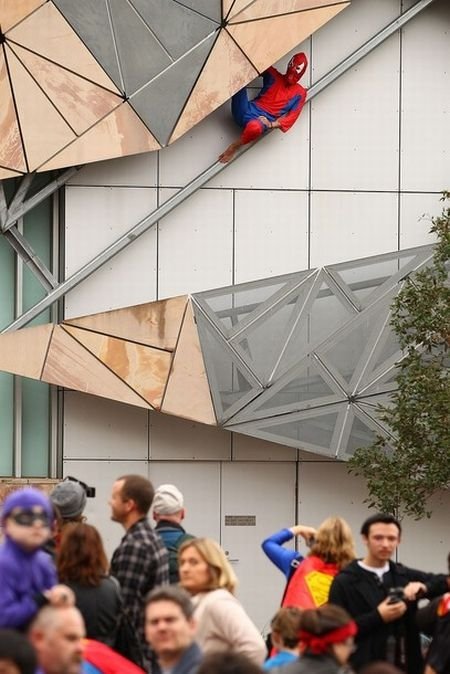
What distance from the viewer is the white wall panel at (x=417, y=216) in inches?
891

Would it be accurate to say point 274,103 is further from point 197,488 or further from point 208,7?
point 197,488

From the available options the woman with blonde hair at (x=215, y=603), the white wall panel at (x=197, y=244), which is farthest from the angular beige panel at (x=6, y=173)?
the woman with blonde hair at (x=215, y=603)

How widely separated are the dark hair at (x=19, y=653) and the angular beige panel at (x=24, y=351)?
48.6 feet

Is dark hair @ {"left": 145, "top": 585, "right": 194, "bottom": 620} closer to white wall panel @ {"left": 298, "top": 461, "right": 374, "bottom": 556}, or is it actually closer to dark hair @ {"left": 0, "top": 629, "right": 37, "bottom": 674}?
dark hair @ {"left": 0, "top": 629, "right": 37, "bottom": 674}

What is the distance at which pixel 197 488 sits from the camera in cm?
2231

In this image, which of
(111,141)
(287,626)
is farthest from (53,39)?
(287,626)

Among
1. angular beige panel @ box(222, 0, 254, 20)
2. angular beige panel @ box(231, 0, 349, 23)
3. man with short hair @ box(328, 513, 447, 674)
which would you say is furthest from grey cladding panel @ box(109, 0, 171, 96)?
man with short hair @ box(328, 513, 447, 674)

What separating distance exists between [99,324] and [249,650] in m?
12.8

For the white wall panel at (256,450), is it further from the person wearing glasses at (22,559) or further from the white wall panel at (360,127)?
the person wearing glasses at (22,559)

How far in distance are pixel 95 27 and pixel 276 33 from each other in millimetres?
2395

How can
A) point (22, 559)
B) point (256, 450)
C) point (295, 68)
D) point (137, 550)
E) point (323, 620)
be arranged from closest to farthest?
point (323, 620) → point (22, 559) → point (137, 550) → point (295, 68) → point (256, 450)

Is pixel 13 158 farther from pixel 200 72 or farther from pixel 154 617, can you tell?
pixel 154 617

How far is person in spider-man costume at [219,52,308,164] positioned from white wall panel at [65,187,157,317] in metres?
1.35

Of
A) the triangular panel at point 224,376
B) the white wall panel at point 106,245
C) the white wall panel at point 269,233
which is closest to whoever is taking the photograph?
the triangular panel at point 224,376
